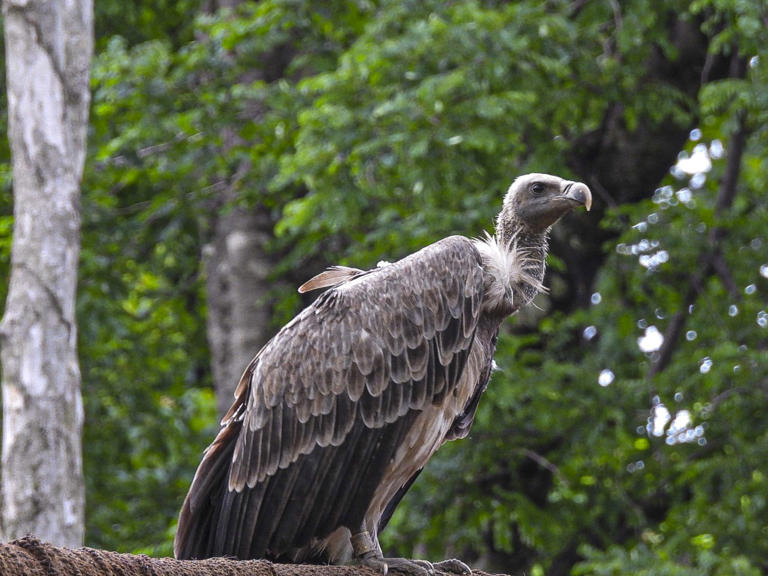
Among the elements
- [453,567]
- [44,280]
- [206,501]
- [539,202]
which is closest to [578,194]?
[539,202]

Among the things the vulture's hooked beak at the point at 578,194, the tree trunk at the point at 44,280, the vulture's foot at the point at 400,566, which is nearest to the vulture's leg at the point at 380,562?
the vulture's foot at the point at 400,566

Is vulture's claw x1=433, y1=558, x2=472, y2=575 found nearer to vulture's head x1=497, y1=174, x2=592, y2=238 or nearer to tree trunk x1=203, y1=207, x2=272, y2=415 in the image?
vulture's head x1=497, y1=174, x2=592, y2=238

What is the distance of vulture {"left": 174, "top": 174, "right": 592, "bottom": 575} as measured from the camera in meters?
5.20

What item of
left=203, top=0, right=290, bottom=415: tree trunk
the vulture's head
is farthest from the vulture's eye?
left=203, top=0, right=290, bottom=415: tree trunk

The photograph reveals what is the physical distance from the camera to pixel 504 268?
559 cm

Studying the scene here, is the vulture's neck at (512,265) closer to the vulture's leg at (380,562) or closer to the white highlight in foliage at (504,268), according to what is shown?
the white highlight in foliage at (504,268)

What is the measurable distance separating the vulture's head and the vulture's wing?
0.49m

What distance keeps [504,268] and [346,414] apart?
0.96m

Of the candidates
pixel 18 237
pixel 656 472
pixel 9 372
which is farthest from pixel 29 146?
pixel 656 472

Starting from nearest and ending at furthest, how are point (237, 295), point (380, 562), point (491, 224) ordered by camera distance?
1. point (380, 562)
2. point (491, 224)
3. point (237, 295)

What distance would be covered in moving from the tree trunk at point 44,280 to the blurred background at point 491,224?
2502mm

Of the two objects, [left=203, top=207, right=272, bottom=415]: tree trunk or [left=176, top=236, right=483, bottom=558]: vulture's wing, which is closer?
[left=176, top=236, right=483, bottom=558]: vulture's wing

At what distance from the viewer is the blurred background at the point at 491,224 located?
33.2 feet

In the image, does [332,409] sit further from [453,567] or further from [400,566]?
[453,567]
